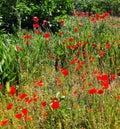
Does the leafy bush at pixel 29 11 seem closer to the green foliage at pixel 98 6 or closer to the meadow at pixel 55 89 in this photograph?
the meadow at pixel 55 89

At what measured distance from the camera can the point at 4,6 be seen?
809 centimetres

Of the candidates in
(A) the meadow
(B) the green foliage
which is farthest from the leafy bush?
(B) the green foliage

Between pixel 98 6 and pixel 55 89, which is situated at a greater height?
pixel 55 89

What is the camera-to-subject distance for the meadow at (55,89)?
3430mm

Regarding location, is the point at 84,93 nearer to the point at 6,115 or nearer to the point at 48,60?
the point at 6,115

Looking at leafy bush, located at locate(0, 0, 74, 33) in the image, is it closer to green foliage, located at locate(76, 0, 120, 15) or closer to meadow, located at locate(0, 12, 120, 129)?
meadow, located at locate(0, 12, 120, 129)

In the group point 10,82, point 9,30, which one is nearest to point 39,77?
point 10,82

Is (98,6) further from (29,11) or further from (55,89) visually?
(55,89)

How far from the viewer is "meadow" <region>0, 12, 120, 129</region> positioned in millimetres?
3430

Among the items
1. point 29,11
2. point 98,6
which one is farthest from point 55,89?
point 98,6

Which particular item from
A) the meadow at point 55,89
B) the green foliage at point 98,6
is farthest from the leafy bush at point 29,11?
the green foliage at point 98,6

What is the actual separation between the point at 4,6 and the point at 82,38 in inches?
92.8

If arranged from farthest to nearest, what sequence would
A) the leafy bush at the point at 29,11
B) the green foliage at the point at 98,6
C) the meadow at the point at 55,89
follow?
1. the green foliage at the point at 98,6
2. the leafy bush at the point at 29,11
3. the meadow at the point at 55,89

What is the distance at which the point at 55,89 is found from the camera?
159 inches
